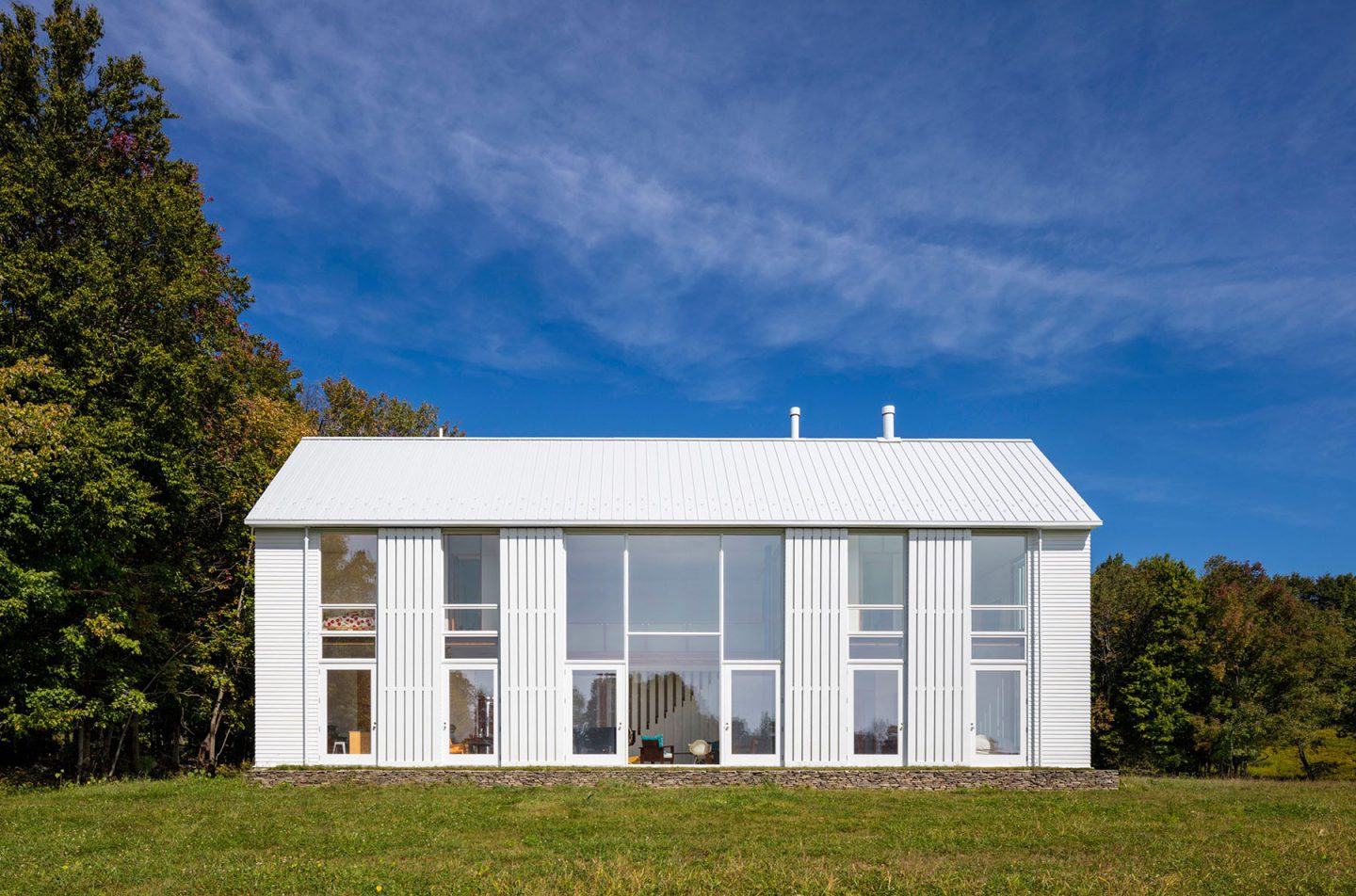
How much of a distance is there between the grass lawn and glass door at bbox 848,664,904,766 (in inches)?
70.5

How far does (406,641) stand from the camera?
18266 mm

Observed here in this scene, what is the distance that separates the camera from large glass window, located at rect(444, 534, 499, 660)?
18406 millimetres

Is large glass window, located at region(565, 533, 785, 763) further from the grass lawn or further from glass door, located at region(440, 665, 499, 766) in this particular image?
the grass lawn

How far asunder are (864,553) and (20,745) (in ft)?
69.1

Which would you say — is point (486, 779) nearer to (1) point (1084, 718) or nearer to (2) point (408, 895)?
(2) point (408, 895)

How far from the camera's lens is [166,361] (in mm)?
18797

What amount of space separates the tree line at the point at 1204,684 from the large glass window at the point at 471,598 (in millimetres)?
23372

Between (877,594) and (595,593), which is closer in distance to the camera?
(877,594)

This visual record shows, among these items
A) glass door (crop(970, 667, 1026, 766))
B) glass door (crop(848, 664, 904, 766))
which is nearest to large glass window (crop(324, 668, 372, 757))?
glass door (crop(848, 664, 904, 766))

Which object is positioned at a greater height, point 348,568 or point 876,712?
point 348,568

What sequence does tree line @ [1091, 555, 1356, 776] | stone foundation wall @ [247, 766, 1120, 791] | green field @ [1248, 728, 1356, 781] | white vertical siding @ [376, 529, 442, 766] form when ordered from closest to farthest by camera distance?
stone foundation wall @ [247, 766, 1120, 791], white vertical siding @ [376, 529, 442, 766], tree line @ [1091, 555, 1356, 776], green field @ [1248, 728, 1356, 781]

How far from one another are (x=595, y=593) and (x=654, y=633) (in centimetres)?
155

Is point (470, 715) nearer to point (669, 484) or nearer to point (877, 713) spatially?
point (669, 484)

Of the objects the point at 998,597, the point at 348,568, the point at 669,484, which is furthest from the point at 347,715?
the point at 998,597
